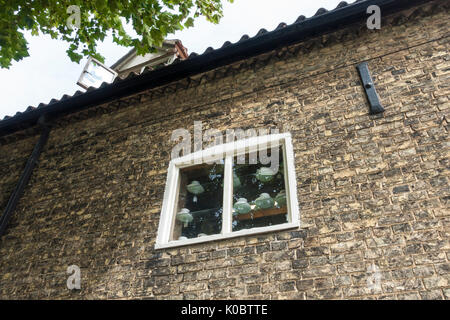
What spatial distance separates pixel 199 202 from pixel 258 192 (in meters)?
0.86

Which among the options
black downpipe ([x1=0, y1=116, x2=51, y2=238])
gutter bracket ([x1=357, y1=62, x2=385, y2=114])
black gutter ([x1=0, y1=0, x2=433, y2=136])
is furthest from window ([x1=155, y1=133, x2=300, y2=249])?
black downpipe ([x1=0, y1=116, x2=51, y2=238])

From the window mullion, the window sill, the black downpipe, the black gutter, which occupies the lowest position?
the window sill

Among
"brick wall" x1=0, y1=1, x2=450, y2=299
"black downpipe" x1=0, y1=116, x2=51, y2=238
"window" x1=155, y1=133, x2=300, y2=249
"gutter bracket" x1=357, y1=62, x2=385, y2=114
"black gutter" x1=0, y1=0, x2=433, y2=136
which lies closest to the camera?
"brick wall" x1=0, y1=1, x2=450, y2=299

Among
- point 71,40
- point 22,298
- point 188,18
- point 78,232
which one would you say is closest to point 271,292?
point 78,232

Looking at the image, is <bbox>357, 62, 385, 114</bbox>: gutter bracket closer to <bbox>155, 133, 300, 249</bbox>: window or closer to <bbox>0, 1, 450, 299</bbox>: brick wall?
<bbox>0, 1, 450, 299</bbox>: brick wall

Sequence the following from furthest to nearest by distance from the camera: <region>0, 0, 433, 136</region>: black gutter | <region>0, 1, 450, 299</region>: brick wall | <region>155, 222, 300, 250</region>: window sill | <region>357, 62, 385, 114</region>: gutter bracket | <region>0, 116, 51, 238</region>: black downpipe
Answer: <region>0, 116, 51, 238</region>: black downpipe
<region>0, 0, 433, 136</region>: black gutter
<region>357, 62, 385, 114</region>: gutter bracket
<region>155, 222, 300, 250</region>: window sill
<region>0, 1, 450, 299</region>: brick wall

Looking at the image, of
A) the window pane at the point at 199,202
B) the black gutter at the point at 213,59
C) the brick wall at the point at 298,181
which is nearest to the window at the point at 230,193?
the window pane at the point at 199,202

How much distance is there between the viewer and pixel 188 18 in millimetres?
5273

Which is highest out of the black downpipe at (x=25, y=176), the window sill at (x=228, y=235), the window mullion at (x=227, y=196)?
the black downpipe at (x=25, y=176)

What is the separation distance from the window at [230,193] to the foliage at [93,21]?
1891 mm

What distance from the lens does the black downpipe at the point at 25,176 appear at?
598 centimetres

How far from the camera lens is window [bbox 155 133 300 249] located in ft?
14.6

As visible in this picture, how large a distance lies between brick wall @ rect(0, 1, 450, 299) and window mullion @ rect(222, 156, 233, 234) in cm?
27

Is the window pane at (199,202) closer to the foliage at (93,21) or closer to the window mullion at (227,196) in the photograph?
the window mullion at (227,196)
